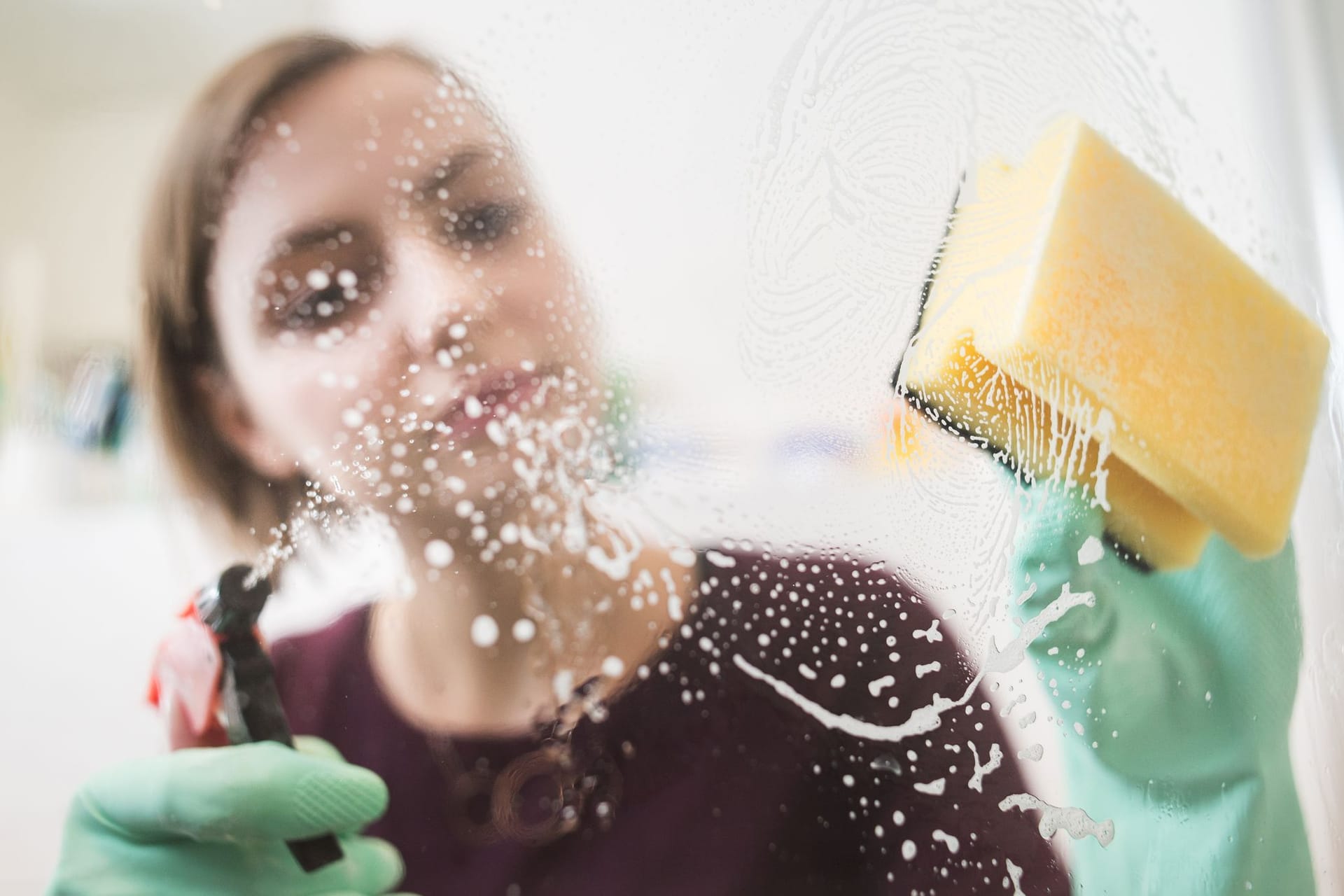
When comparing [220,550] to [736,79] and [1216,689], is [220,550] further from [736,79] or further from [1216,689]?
[1216,689]

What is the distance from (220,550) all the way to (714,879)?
0.21 metres

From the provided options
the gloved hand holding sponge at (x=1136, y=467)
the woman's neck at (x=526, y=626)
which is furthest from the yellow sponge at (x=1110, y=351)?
the woman's neck at (x=526, y=626)

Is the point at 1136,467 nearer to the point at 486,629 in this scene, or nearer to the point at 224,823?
the point at 486,629

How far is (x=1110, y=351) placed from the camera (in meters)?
0.32

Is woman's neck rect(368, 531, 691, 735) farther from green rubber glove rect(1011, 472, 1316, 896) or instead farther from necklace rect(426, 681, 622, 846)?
green rubber glove rect(1011, 472, 1316, 896)

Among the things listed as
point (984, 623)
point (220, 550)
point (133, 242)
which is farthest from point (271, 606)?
point (984, 623)

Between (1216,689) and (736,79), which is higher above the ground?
(736,79)

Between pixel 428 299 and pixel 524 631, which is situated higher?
pixel 428 299

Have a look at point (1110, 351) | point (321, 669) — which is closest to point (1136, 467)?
point (1110, 351)

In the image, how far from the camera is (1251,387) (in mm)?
349

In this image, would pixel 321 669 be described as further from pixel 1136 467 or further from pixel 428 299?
pixel 1136 467

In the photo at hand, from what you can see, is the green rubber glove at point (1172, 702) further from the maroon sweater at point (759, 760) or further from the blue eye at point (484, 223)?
the blue eye at point (484, 223)

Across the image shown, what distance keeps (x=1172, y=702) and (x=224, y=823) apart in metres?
0.34

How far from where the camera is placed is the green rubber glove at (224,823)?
301mm
